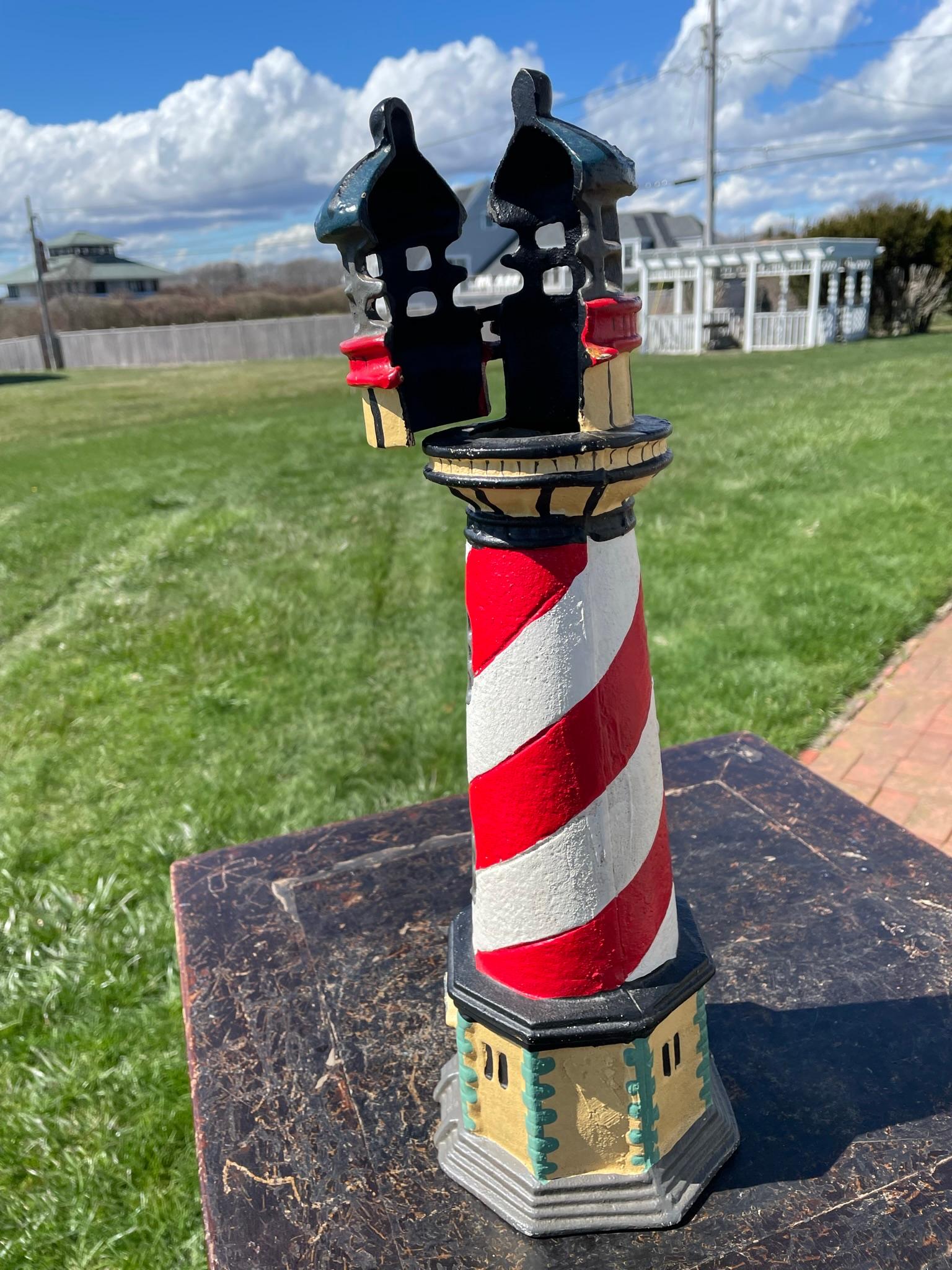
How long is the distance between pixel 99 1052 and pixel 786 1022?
2113 millimetres

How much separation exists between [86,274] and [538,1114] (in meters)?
72.3

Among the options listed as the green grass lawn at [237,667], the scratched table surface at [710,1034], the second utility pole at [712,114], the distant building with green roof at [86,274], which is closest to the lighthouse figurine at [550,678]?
the scratched table surface at [710,1034]

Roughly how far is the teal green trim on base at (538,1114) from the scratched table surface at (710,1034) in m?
0.14

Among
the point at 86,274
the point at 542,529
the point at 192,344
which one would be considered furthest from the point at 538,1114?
the point at 86,274

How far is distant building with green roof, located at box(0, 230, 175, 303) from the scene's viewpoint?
6334 cm

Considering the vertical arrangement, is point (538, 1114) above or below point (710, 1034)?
above

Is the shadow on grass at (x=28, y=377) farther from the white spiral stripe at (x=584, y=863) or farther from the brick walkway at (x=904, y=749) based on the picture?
the white spiral stripe at (x=584, y=863)

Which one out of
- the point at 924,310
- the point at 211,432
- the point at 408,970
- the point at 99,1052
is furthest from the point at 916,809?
the point at 924,310

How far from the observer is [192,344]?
3859 cm

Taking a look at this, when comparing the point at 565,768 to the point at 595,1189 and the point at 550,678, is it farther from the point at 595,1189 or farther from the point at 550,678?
the point at 595,1189

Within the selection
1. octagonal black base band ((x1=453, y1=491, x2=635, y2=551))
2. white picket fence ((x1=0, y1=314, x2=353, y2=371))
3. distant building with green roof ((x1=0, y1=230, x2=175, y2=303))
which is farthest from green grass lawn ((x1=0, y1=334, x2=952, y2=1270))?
distant building with green roof ((x1=0, y1=230, x2=175, y2=303))

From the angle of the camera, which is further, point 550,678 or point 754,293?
point 754,293

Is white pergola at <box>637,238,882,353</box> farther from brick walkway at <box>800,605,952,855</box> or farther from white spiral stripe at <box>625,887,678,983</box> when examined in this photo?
white spiral stripe at <box>625,887,678,983</box>

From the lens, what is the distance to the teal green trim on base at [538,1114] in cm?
180
